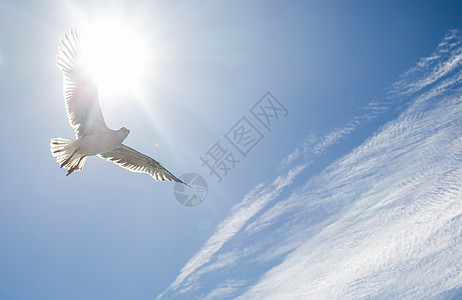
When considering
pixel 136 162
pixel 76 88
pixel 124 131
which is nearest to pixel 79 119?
pixel 76 88

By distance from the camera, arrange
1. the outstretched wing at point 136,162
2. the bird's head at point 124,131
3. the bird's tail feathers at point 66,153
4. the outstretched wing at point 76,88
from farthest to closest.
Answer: the outstretched wing at point 136,162, the bird's head at point 124,131, the bird's tail feathers at point 66,153, the outstretched wing at point 76,88

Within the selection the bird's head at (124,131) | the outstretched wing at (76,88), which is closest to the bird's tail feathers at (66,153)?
the outstretched wing at (76,88)

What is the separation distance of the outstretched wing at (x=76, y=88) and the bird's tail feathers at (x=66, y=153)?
75 cm

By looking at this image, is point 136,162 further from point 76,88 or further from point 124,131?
point 76,88

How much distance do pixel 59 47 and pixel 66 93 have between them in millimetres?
1566

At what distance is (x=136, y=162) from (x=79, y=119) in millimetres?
3259

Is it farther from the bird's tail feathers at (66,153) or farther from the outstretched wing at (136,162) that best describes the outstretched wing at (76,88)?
the outstretched wing at (136,162)

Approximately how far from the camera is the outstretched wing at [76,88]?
476 inches

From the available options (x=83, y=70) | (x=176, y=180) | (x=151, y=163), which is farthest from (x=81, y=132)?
(x=176, y=180)

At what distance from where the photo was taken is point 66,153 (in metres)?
12.8

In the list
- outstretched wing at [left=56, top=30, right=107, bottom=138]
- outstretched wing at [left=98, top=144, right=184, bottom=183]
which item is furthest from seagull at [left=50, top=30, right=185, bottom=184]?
outstretched wing at [left=98, top=144, right=184, bottom=183]

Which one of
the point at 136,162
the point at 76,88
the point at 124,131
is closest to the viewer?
the point at 76,88

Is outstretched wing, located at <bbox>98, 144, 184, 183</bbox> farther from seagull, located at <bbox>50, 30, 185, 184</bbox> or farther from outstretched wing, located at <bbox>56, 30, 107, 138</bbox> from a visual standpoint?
outstretched wing, located at <bbox>56, 30, 107, 138</bbox>

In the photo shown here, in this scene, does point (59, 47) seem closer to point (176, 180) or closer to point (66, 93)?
point (66, 93)
